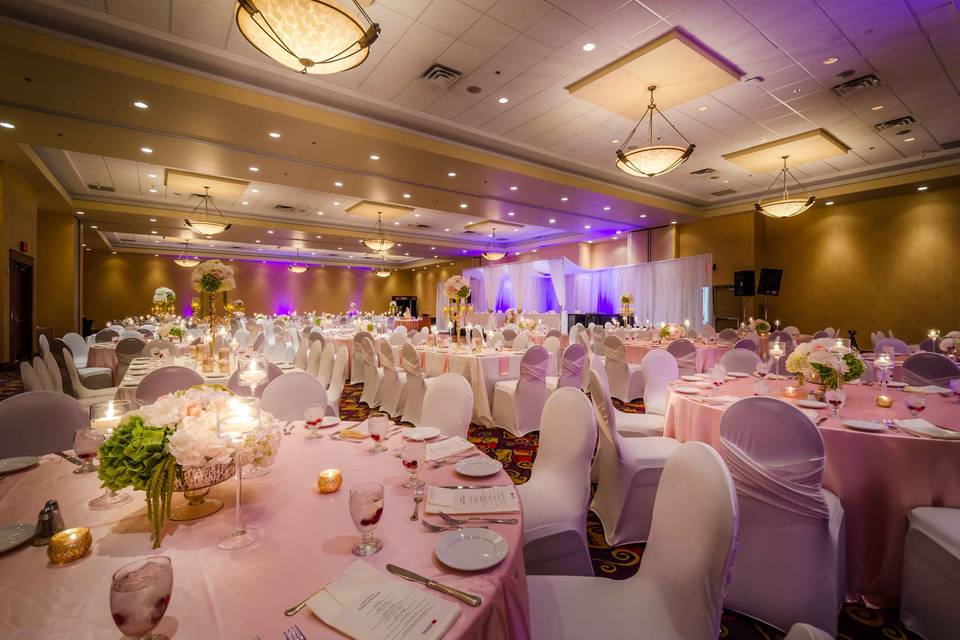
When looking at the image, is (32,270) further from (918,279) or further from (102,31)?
(918,279)

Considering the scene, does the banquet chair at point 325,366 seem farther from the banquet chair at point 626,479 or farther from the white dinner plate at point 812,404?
the white dinner plate at point 812,404

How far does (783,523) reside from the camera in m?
2.01

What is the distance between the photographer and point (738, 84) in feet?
17.4

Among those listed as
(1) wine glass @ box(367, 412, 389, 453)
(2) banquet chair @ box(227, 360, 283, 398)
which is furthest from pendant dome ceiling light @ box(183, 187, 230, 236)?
(1) wine glass @ box(367, 412, 389, 453)

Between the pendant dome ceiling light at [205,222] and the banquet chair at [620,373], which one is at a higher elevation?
the pendant dome ceiling light at [205,222]

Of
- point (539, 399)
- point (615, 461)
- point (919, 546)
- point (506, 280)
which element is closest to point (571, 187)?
point (539, 399)

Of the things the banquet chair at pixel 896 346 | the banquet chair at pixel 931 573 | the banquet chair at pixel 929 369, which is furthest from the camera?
the banquet chair at pixel 896 346

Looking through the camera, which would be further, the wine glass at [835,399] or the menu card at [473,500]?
the wine glass at [835,399]

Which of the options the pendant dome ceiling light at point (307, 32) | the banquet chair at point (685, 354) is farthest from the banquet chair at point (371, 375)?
the banquet chair at point (685, 354)

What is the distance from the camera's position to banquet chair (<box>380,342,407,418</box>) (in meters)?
5.91

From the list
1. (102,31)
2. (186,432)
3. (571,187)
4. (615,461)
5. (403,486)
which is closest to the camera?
(186,432)

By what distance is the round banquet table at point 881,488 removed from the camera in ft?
6.79

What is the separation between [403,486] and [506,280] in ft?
56.0

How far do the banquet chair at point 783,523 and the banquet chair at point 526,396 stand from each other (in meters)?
2.91
